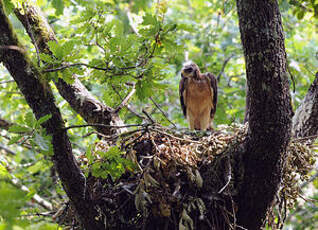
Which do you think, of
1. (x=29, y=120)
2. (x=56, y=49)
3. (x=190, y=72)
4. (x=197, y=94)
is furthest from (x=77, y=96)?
(x=197, y=94)

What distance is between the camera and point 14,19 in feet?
13.2

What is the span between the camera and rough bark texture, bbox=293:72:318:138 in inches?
140

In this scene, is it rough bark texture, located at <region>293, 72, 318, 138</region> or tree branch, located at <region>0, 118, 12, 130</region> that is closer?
rough bark texture, located at <region>293, 72, 318, 138</region>

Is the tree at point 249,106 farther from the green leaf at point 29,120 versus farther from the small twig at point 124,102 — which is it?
the small twig at point 124,102

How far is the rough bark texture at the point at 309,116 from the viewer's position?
354 cm

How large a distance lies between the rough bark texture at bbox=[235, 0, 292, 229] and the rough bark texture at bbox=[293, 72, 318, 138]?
783mm

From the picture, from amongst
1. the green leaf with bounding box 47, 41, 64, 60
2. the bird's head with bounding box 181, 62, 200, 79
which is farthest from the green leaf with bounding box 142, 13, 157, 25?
the bird's head with bounding box 181, 62, 200, 79

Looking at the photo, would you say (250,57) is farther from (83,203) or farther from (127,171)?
(83,203)

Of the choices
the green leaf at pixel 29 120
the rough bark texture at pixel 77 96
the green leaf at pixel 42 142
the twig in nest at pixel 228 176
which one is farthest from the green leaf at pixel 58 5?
the twig in nest at pixel 228 176

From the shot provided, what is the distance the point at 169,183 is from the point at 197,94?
2757 mm

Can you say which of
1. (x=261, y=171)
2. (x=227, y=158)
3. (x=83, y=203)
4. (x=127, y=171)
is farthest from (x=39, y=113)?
(x=261, y=171)

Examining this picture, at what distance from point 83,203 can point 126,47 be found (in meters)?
1.40

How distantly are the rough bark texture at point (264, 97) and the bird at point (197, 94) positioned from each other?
8.89 ft

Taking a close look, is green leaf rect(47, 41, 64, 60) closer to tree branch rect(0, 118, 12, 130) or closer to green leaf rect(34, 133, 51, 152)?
green leaf rect(34, 133, 51, 152)
